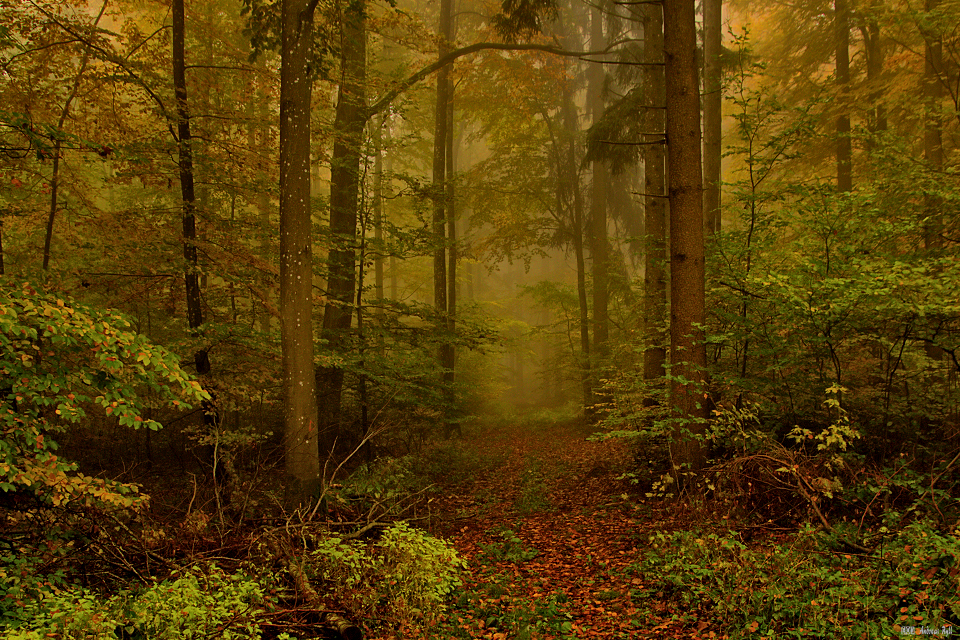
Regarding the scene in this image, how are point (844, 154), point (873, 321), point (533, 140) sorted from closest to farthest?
point (873, 321), point (844, 154), point (533, 140)

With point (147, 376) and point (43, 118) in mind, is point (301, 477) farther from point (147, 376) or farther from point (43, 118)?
point (43, 118)

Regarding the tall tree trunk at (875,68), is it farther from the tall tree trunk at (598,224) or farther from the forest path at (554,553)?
the forest path at (554,553)

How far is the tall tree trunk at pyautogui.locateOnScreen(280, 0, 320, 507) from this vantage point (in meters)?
6.83

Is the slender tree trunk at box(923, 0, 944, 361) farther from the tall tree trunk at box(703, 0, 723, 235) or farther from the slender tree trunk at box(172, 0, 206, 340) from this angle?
the slender tree trunk at box(172, 0, 206, 340)

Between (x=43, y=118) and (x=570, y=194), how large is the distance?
14.0 metres

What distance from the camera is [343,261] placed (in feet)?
34.5

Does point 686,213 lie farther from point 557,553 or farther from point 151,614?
point 151,614

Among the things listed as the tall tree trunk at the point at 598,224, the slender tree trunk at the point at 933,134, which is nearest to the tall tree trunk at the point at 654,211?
the slender tree trunk at the point at 933,134

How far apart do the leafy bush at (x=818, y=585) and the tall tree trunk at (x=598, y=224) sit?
32.9ft

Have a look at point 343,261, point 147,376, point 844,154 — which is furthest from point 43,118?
point 844,154

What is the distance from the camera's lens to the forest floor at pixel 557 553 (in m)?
4.30

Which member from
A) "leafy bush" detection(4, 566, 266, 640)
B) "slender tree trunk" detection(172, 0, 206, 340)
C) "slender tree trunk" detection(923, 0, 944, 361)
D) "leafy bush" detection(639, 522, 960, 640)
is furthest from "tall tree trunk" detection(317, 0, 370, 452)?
"slender tree trunk" detection(923, 0, 944, 361)

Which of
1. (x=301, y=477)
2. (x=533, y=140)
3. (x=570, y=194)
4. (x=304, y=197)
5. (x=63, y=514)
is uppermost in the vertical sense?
(x=533, y=140)

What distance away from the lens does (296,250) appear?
6.93 metres
